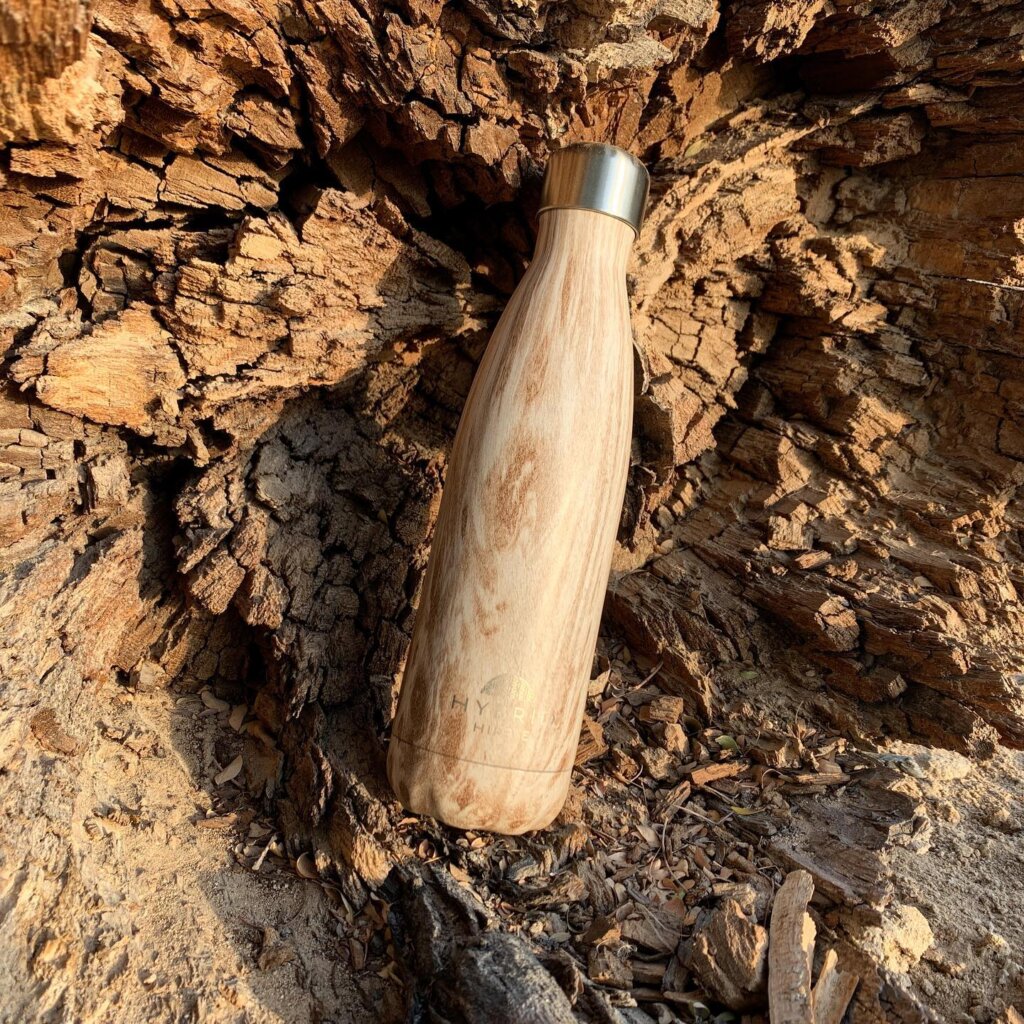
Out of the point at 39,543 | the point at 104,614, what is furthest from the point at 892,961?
the point at 39,543

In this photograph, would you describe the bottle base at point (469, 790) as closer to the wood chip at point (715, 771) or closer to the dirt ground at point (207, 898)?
the dirt ground at point (207, 898)

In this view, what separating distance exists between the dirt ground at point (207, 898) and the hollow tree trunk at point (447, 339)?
0.16 metres

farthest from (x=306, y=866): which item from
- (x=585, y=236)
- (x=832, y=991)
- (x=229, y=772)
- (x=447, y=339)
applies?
(x=585, y=236)

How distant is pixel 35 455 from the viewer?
2.65 m

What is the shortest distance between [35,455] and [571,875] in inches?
88.7

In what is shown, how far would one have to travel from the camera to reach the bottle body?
244cm

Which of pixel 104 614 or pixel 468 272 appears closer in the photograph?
pixel 104 614

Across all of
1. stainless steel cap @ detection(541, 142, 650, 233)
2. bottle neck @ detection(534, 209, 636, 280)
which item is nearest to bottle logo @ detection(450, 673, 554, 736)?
bottle neck @ detection(534, 209, 636, 280)

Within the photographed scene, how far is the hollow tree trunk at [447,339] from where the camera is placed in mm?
2600

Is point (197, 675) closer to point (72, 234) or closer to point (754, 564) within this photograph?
point (72, 234)

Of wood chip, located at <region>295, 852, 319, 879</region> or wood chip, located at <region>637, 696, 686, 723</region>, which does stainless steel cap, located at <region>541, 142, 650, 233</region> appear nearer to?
wood chip, located at <region>637, 696, 686, 723</region>

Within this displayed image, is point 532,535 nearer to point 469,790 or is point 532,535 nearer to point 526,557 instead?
point 526,557

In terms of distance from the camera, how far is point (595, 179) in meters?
2.68

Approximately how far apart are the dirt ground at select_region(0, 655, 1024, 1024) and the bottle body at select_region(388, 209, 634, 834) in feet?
1.79
